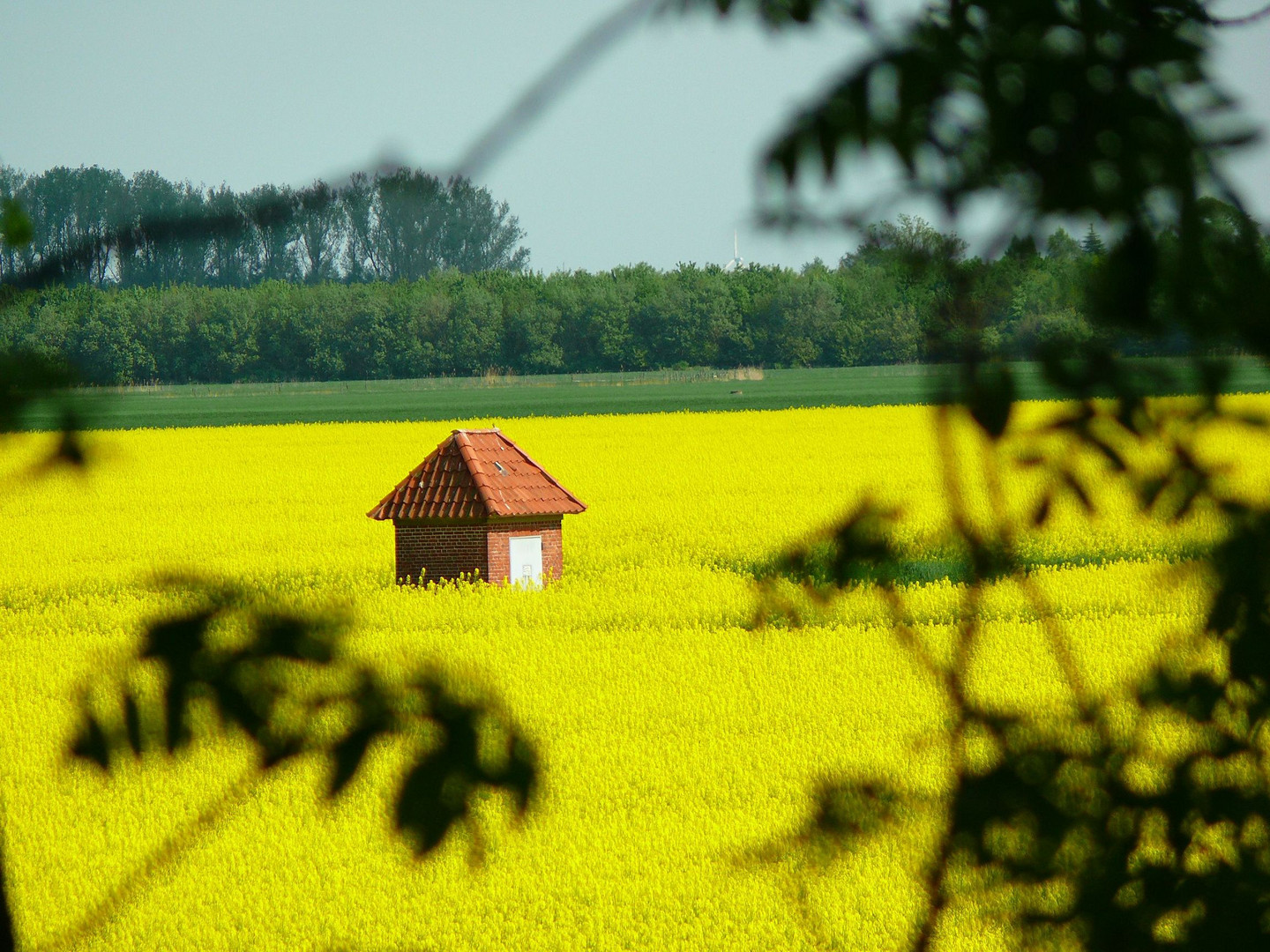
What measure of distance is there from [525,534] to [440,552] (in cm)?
100

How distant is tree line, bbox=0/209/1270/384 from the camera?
70cm

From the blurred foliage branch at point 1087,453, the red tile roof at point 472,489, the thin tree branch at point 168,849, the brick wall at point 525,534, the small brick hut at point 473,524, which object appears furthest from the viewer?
the brick wall at point 525,534

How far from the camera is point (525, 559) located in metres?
15.0

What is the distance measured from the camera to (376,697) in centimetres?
84

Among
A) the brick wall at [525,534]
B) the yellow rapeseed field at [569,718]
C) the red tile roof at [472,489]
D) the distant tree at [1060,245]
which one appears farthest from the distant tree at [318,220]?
the brick wall at [525,534]

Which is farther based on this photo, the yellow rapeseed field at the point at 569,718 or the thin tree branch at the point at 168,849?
the yellow rapeseed field at the point at 569,718

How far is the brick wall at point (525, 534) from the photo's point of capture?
1484 centimetres

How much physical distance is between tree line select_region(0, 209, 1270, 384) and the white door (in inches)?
531

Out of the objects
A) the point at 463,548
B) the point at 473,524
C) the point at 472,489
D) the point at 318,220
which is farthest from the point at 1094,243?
the point at 463,548

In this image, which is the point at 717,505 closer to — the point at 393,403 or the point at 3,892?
the point at 3,892

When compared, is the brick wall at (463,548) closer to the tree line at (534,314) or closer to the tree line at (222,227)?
the tree line at (534,314)

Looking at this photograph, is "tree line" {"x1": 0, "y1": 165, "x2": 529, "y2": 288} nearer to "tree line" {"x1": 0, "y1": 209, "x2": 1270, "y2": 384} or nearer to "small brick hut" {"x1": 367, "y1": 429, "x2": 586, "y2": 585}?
"tree line" {"x1": 0, "y1": 209, "x2": 1270, "y2": 384}

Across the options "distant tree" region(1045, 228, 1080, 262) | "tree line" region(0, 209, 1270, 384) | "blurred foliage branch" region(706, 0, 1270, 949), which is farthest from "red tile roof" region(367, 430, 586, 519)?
"distant tree" region(1045, 228, 1080, 262)

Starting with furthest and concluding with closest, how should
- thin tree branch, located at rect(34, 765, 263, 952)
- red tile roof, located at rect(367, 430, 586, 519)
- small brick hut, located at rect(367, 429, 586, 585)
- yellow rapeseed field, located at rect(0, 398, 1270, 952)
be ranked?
1. small brick hut, located at rect(367, 429, 586, 585)
2. red tile roof, located at rect(367, 430, 586, 519)
3. yellow rapeseed field, located at rect(0, 398, 1270, 952)
4. thin tree branch, located at rect(34, 765, 263, 952)
